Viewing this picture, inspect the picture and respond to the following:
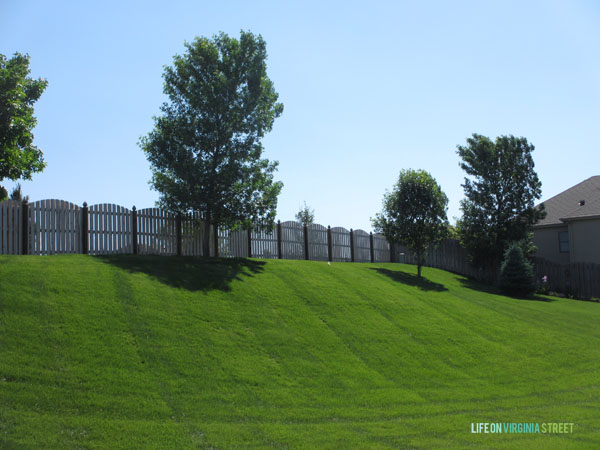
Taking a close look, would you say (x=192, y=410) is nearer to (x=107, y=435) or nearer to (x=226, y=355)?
(x=107, y=435)

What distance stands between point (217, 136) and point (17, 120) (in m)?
7.00

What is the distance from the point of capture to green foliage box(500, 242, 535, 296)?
87.0ft

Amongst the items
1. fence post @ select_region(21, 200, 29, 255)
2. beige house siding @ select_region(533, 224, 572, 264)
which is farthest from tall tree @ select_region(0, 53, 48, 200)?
beige house siding @ select_region(533, 224, 572, 264)

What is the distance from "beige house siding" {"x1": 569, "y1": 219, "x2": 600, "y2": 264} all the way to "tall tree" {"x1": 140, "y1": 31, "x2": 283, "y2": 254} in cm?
2357

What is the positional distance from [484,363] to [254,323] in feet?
20.6

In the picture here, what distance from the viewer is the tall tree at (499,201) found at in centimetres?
3089

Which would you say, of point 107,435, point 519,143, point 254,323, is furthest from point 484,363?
point 519,143

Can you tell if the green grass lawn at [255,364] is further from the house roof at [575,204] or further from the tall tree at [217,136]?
the house roof at [575,204]

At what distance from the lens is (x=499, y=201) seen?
3123 cm

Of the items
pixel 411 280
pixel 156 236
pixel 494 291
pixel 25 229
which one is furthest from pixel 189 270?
pixel 494 291

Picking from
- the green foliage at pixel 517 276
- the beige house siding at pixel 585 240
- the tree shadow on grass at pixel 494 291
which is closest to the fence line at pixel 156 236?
the tree shadow on grass at pixel 494 291

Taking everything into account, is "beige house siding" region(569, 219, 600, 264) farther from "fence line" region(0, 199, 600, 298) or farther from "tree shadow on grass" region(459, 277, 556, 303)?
"fence line" region(0, 199, 600, 298)

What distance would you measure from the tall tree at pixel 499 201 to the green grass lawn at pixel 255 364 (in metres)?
13.2

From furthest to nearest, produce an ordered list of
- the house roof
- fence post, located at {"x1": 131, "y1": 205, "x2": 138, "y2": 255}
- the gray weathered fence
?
the house roof < the gray weathered fence < fence post, located at {"x1": 131, "y1": 205, "x2": 138, "y2": 255}
